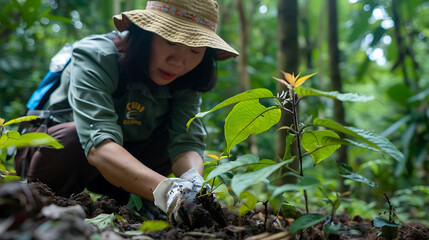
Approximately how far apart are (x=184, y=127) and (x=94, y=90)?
53 cm

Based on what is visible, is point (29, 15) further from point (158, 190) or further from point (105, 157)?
point (158, 190)

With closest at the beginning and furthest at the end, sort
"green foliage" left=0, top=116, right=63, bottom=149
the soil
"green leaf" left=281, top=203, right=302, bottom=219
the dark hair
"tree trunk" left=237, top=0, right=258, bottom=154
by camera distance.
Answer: the soil
"green foliage" left=0, top=116, right=63, bottom=149
"green leaf" left=281, top=203, right=302, bottom=219
the dark hair
"tree trunk" left=237, top=0, right=258, bottom=154

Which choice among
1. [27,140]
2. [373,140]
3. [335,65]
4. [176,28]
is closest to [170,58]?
[176,28]

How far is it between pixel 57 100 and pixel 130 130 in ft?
1.21

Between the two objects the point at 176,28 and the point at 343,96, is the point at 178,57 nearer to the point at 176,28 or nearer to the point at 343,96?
the point at 176,28

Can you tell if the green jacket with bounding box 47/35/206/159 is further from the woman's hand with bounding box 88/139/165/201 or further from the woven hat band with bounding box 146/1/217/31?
the woven hat band with bounding box 146/1/217/31

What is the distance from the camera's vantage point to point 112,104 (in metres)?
1.46

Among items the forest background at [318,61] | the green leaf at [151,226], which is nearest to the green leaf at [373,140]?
the green leaf at [151,226]

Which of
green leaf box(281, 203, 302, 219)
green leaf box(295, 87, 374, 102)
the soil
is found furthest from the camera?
green leaf box(281, 203, 302, 219)

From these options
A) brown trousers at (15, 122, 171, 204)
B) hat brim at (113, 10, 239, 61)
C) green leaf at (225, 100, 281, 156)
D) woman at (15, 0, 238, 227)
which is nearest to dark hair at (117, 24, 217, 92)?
woman at (15, 0, 238, 227)

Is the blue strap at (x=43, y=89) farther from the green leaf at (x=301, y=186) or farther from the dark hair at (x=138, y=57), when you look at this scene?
the green leaf at (x=301, y=186)

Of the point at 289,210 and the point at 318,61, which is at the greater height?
the point at 318,61

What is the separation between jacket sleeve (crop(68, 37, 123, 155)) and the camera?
1294 millimetres

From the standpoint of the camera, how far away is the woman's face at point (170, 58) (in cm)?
141
